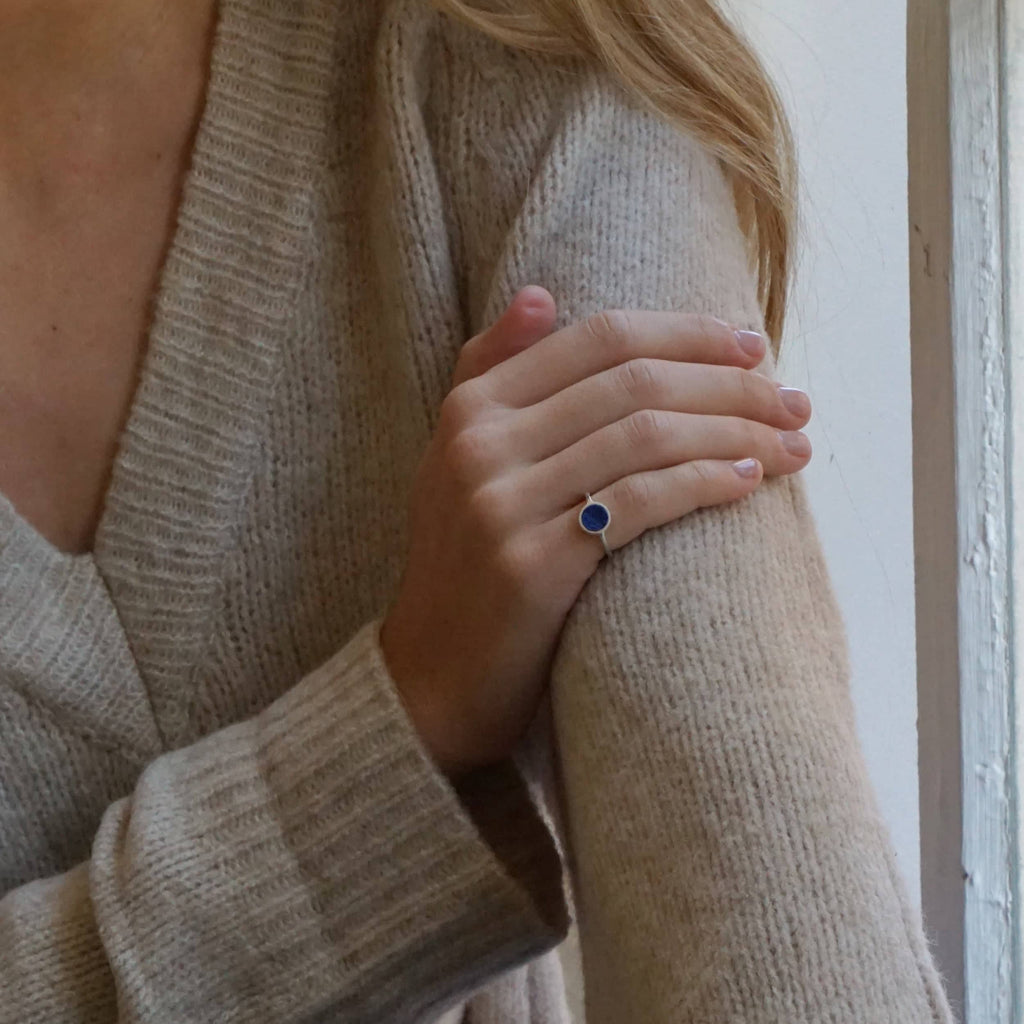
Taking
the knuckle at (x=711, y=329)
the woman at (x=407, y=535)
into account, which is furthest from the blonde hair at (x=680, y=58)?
the knuckle at (x=711, y=329)

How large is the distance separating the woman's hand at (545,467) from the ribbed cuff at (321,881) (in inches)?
1.1

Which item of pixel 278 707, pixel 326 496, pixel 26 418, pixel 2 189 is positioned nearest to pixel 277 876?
pixel 278 707

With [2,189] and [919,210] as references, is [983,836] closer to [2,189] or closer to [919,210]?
A: [919,210]

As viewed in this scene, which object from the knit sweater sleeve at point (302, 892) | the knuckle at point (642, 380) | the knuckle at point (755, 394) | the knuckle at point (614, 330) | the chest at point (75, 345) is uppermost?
the chest at point (75, 345)

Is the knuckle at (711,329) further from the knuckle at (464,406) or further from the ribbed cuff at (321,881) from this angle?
the ribbed cuff at (321,881)

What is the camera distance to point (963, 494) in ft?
2.70

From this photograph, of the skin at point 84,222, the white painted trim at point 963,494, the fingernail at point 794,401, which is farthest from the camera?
the white painted trim at point 963,494

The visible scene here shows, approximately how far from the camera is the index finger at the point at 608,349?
0.47 meters

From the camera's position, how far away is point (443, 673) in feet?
1.61

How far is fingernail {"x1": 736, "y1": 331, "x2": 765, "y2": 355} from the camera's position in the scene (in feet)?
1.58

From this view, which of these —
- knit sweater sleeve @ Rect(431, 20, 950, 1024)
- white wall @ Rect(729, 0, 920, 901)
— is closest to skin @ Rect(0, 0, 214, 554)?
knit sweater sleeve @ Rect(431, 20, 950, 1024)

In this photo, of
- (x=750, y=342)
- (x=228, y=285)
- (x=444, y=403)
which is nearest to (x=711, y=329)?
(x=750, y=342)

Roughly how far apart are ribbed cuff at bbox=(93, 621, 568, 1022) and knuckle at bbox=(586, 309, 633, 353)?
18 centimetres

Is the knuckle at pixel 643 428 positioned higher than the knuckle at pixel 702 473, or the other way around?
the knuckle at pixel 643 428
